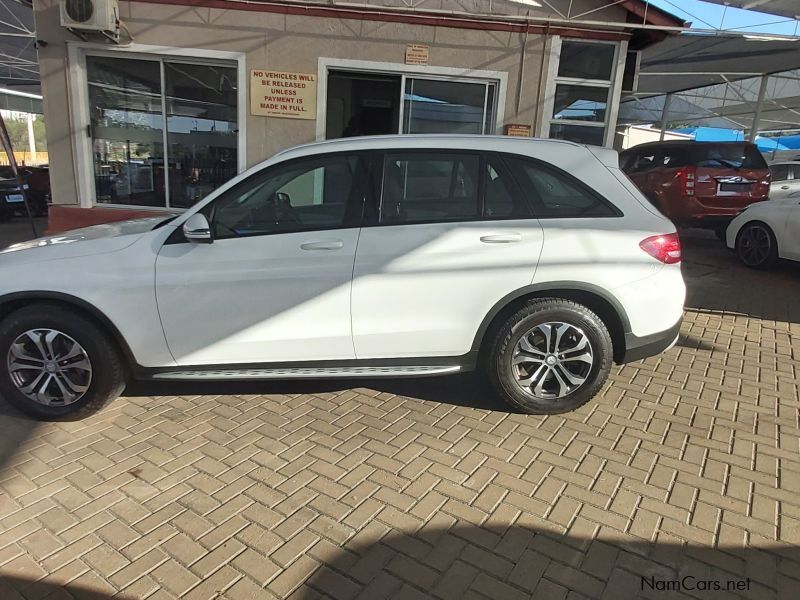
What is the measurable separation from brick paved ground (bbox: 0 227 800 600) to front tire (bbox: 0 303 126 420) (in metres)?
0.16

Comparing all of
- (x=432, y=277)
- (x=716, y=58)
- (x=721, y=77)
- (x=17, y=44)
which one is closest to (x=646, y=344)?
(x=432, y=277)

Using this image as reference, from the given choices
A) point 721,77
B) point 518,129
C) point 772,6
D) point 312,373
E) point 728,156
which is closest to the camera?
point 312,373

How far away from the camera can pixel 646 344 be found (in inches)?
142

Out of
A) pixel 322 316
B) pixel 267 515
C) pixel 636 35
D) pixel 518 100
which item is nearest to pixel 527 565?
pixel 267 515

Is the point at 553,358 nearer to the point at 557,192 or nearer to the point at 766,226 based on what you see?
the point at 557,192

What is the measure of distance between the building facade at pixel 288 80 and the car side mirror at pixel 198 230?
4744mm

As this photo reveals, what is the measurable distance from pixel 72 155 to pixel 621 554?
27.5 feet

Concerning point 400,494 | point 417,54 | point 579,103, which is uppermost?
point 417,54

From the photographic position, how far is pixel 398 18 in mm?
7457

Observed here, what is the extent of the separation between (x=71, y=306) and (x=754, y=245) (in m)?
9.02

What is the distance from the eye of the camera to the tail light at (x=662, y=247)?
348 cm

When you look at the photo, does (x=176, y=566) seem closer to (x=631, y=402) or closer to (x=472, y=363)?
(x=472, y=363)

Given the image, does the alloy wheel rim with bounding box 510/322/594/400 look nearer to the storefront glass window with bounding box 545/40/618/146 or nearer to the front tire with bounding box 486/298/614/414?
the front tire with bounding box 486/298/614/414

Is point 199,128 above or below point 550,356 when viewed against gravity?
above
